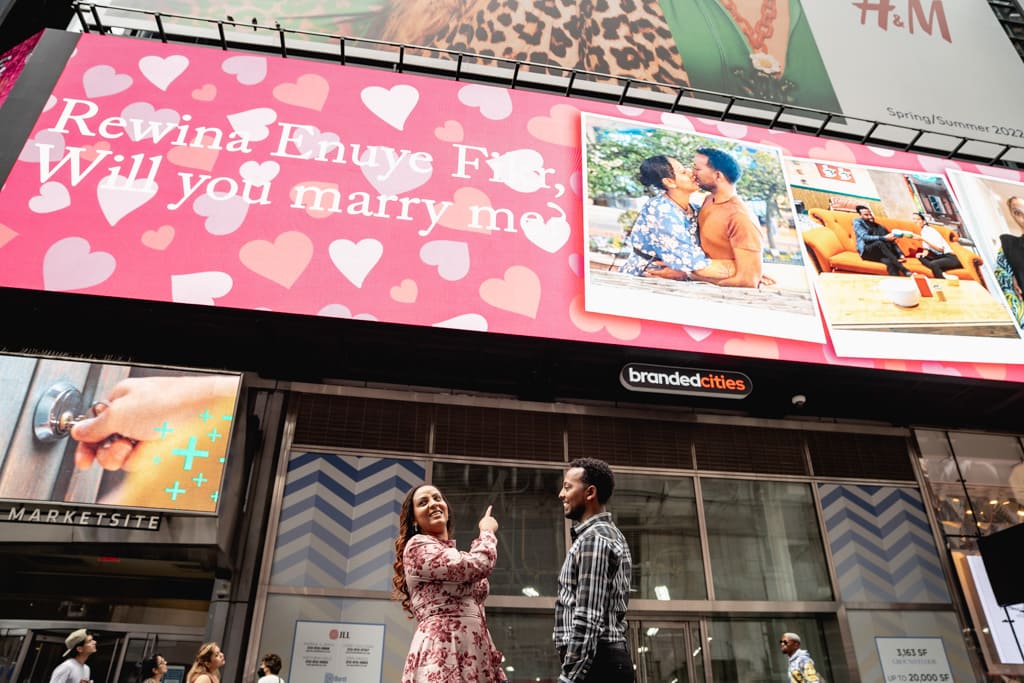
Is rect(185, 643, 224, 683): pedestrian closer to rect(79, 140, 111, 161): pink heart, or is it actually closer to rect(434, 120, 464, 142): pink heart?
rect(79, 140, 111, 161): pink heart

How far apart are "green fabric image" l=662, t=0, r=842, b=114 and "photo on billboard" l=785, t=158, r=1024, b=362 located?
5.94 ft

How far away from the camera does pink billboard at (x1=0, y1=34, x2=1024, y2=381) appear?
7578 millimetres

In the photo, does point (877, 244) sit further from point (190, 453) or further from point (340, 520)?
point (190, 453)

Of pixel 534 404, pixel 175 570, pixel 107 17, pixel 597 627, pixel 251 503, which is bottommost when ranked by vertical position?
pixel 597 627

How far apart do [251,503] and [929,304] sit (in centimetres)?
867

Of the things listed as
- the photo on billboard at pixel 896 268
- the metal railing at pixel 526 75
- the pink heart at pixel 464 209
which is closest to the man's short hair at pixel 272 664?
the pink heart at pixel 464 209

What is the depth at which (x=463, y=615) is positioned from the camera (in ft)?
10.1

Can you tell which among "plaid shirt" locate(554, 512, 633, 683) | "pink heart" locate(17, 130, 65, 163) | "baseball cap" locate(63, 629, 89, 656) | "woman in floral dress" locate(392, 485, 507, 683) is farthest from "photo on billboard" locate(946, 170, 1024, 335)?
"pink heart" locate(17, 130, 65, 163)

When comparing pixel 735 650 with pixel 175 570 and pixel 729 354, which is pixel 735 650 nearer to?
pixel 729 354

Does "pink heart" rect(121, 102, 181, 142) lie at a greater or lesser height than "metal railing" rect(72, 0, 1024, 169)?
lesser

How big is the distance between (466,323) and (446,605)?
485 centimetres

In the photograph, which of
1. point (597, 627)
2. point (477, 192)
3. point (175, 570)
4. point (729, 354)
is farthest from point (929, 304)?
point (175, 570)

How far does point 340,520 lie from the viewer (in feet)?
26.1

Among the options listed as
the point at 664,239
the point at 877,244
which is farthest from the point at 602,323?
the point at 877,244
